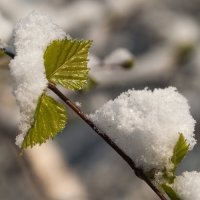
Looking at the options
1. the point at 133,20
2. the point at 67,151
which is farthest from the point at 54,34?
the point at 133,20

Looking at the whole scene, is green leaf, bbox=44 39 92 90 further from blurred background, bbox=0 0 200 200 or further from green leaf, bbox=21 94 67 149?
blurred background, bbox=0 0 200 200

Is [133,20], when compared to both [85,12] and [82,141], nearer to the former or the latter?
[85,12]

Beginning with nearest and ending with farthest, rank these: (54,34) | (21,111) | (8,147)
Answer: (21,111)
(54,34)
(8,147)

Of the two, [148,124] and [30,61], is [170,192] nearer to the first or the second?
[148,124]

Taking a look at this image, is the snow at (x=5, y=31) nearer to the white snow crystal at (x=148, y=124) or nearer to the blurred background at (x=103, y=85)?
the white snow crystal at (x=148, y=124)

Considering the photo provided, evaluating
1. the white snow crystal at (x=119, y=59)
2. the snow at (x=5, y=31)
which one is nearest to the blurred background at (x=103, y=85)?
the white snow crystal at (x=119, y=59)
